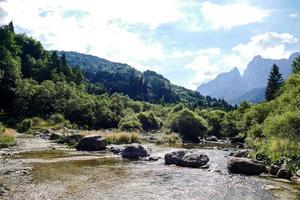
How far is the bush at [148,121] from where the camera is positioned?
134 m

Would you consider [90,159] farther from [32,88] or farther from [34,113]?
[32,88]

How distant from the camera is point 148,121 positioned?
13600 centimetres

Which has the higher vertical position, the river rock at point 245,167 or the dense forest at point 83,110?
the dense forest at point 83,110

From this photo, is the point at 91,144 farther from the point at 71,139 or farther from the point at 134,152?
the point at 71,139

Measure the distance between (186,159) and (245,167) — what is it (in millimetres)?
7277

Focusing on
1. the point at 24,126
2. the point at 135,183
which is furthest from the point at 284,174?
the point at 24,126

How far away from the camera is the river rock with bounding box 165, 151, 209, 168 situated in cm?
4491

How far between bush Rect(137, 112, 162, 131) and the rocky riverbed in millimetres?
85179

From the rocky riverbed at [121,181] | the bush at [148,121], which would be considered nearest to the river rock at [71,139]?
the rocky riverbed at [121,181]

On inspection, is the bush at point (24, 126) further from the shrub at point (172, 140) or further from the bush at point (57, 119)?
the shrub at point (172, 140)

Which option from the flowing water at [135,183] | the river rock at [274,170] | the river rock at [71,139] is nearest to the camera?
the flowing water at [135,183]

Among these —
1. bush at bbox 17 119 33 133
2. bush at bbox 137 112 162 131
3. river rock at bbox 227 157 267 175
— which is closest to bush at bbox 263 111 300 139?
river rock at bbox 227 157 267 175

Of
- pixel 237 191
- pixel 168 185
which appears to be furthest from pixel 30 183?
pixel 237 191

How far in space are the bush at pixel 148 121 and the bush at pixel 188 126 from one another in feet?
131
